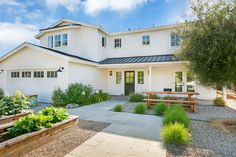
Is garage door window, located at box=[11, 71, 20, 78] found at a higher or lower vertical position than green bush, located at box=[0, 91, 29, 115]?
higher

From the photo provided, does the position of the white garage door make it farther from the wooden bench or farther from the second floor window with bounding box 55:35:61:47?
the wooden bench

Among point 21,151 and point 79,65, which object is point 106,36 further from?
point 21,151

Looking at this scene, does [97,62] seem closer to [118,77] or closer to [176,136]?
[118,77]

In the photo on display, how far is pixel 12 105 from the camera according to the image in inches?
232

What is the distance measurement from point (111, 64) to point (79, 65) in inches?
112

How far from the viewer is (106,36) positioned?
16.5 m

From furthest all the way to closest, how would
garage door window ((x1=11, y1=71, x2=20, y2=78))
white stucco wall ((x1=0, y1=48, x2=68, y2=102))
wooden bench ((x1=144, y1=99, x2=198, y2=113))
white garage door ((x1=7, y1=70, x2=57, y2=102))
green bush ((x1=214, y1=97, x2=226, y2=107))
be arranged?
garage door window ((x1=11, y1=71, x2=20, y2=78))
white garage door ((x1=7, y1=70, x2=57, y2=102))
white stucco wall ((x1=0, y1=48, x2=68, y2=102))
green bush ((x1=214, y1=97, x2=226, y2=107))
wooden bench ((x1=144, y1=99, x2=198, y2=113))

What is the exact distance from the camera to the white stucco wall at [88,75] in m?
11.6

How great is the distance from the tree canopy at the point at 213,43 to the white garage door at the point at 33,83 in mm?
9329

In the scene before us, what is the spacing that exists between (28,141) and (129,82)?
41.3 feet

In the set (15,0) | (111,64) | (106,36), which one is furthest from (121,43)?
(15,0)

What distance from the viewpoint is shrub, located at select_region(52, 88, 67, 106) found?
34.7 feet

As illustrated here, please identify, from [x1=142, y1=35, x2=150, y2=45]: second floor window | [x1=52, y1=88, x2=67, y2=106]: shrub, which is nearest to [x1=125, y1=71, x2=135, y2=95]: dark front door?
[x1=142, y1=35, x2=150, y2=45]: second floor window

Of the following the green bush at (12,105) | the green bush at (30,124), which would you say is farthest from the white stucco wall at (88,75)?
the green bush at (30,124)
